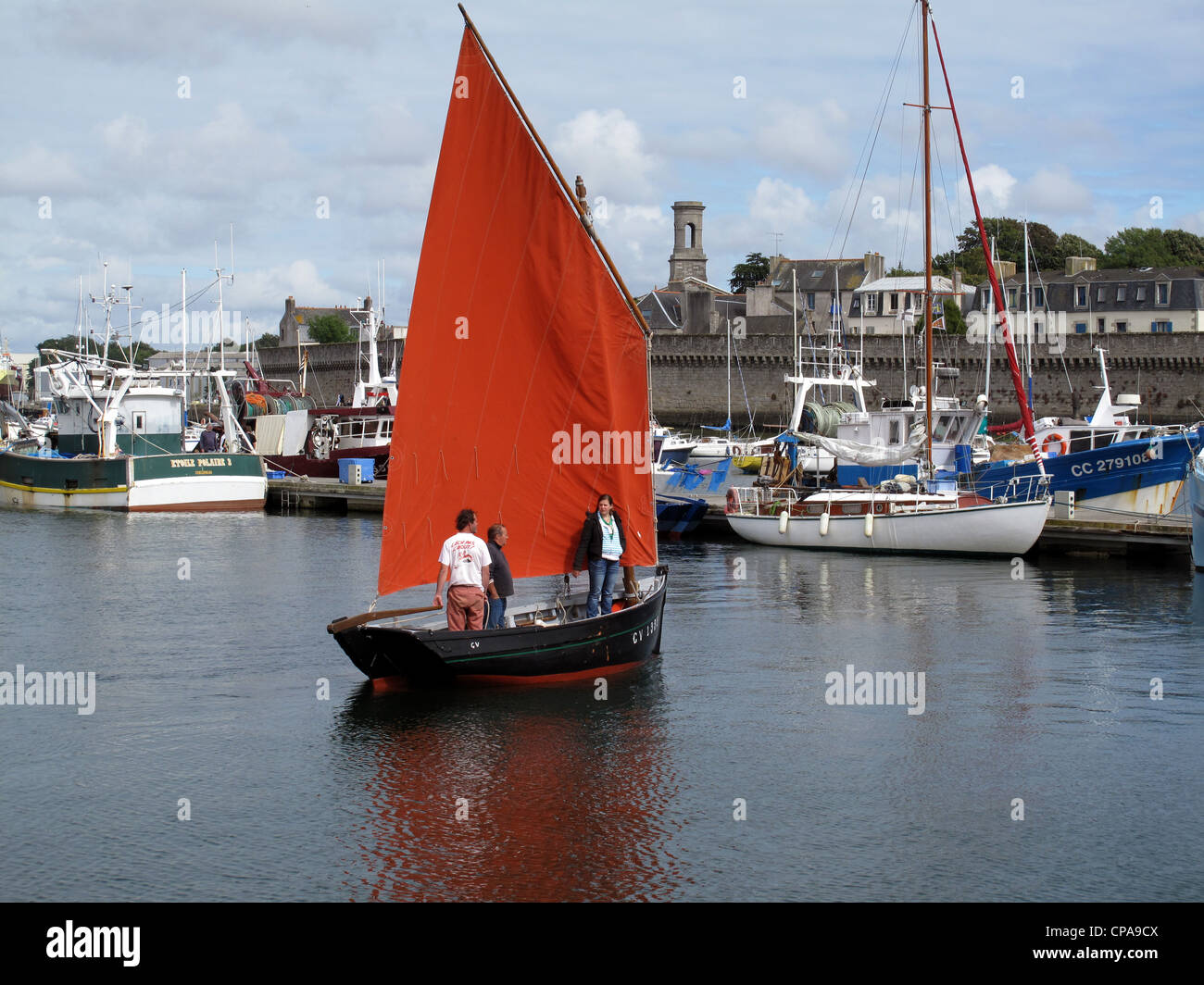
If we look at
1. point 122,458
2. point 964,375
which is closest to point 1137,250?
point 964,375

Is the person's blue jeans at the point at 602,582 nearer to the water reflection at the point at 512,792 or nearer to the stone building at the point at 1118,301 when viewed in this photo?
the water reflection at the point at 512,792

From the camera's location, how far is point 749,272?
129 metres

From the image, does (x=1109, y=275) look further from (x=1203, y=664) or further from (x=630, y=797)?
(x=630, y=797)

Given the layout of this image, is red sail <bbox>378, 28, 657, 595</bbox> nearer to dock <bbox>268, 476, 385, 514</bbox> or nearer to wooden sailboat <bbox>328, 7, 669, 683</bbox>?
wooden sailboat <bbox>328, 7, 669, 683</bbox>

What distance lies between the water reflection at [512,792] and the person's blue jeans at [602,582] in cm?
113

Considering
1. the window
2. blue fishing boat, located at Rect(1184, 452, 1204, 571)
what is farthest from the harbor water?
the window

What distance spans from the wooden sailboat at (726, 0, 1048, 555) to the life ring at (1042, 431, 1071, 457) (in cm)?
243

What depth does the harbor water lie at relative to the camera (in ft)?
40.7

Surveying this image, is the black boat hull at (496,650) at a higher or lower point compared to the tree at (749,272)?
lower

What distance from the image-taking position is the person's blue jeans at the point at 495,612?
1898 centimetres

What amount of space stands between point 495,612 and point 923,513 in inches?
732

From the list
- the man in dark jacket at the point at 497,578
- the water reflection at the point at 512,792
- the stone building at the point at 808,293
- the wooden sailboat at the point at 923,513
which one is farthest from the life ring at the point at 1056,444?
the stone building at the point at 808,293

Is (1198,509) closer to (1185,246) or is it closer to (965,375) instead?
(965,375)
